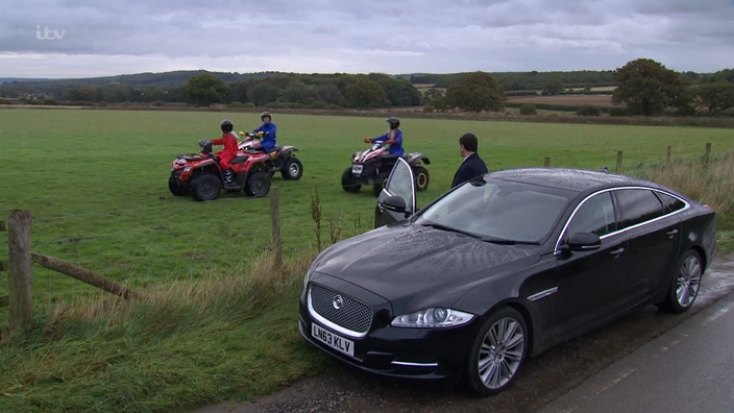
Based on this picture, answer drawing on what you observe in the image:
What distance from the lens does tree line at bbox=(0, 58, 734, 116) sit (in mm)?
93500

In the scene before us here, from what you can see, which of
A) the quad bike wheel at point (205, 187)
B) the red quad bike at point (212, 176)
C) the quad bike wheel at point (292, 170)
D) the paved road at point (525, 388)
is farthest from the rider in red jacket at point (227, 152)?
the paved road at point (525, 388)

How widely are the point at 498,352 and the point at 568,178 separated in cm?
209

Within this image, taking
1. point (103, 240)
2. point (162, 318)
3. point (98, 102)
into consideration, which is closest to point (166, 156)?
point (103, 240)

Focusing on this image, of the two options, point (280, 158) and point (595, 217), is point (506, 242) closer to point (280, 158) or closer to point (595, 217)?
point (595, 217)

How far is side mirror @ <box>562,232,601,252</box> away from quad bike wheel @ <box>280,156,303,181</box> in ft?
48.3

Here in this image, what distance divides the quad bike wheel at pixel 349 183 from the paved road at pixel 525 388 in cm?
1170

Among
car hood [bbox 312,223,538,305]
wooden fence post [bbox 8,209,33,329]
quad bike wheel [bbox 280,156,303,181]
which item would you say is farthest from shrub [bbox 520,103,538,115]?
wooden fence post [bbox 8,209,33,329]

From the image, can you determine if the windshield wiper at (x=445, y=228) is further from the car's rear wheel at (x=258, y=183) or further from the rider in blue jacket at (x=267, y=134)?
the rider in blue jacket at (x=267, y=134)

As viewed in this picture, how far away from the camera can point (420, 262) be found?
195 inches

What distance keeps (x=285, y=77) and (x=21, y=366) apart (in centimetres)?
12205

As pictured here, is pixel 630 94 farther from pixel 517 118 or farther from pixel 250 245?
pixel 250 245

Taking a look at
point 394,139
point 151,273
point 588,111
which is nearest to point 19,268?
point 151,273

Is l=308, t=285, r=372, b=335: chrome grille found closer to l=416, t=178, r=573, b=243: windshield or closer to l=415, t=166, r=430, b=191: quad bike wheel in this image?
l=416, t=178, r=573, b=243: windshield

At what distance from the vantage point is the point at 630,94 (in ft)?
308
